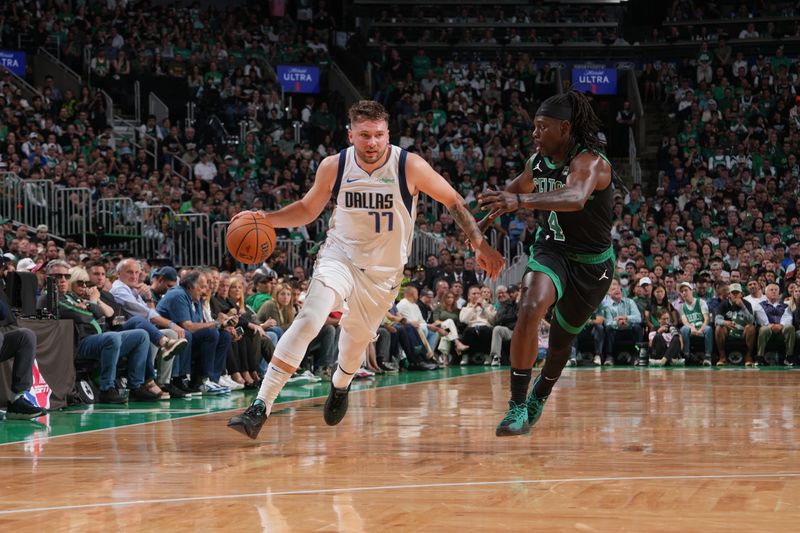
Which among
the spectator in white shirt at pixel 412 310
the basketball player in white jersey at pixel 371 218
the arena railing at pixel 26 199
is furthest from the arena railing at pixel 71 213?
the basketball player in white jersey at pixel 371 218

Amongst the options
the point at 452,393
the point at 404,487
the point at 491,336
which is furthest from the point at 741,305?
the point at 404,487

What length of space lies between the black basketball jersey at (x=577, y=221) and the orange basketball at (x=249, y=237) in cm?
170

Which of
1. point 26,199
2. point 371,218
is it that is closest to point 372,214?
point 371,218

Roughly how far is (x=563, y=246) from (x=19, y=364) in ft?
14.3

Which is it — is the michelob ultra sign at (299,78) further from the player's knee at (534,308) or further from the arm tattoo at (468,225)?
the player's knee at (534,308)

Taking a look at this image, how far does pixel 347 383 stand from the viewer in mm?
6859

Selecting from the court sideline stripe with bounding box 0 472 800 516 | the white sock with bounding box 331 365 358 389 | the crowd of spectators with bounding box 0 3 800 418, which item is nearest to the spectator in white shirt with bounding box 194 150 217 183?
the crowd of spectators with bounding box 0 3 800 418

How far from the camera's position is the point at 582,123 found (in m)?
6.63

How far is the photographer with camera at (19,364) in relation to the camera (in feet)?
27.7

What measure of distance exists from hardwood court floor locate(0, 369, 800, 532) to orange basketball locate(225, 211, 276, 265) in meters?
1.11

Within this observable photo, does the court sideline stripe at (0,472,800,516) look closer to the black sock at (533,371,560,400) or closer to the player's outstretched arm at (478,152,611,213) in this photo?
the player's outstretched arm at (478,152,611,213)

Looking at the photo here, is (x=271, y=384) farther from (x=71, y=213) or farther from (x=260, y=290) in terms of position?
(x=71, y=213)

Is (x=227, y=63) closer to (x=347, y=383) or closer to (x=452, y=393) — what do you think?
(x=452, y=393)

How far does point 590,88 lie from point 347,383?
73.0ft
